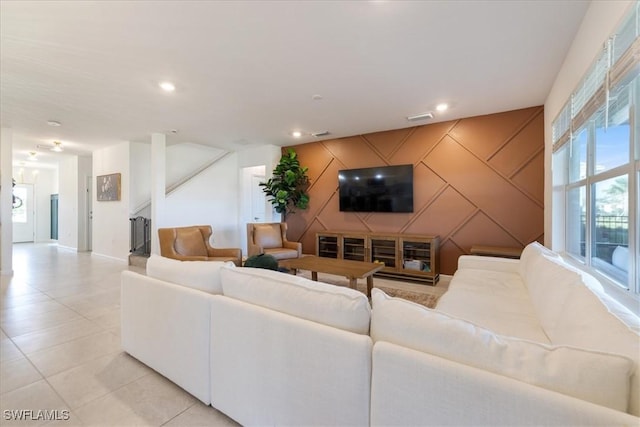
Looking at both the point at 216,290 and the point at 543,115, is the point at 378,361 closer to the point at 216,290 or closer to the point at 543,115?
the point at 216,290

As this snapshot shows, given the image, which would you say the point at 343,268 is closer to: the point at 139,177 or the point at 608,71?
the point at 608,71

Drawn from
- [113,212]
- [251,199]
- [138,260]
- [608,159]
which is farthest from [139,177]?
[608,159]

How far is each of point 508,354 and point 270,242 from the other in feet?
14.3

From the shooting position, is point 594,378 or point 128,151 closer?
point 594,378

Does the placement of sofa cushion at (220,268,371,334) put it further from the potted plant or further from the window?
the potted plant

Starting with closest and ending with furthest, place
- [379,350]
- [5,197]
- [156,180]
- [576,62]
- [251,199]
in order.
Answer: [379,350] → [576,62] → [5,197] → [156,180] → [251,199]

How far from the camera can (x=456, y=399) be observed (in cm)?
84

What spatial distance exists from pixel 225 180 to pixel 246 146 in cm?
97

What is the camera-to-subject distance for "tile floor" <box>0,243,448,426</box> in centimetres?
151

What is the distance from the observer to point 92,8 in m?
1.90

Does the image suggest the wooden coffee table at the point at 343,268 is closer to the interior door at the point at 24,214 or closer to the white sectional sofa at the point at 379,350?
the white sectional sofa at the point at 379,350

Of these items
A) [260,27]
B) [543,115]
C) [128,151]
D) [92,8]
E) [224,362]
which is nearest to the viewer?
[224,362]

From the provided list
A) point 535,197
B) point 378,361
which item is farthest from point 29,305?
point 535,197

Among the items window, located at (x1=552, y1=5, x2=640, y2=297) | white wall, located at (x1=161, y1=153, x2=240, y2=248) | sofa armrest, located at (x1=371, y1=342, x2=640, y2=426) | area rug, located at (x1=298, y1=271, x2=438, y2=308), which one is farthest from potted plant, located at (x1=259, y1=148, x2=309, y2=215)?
sofa armrest, located at (x1=371, y1=342, x2=640, y2=426)
